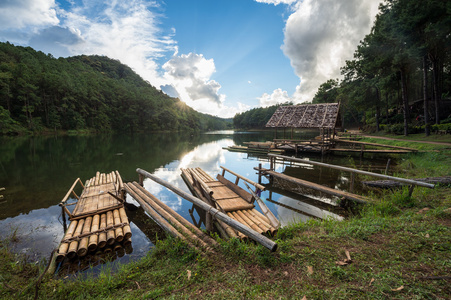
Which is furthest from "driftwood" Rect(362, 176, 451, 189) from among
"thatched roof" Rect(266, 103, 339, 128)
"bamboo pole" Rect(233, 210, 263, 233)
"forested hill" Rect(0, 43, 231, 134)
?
"forested hill" Rect(0, 43, 231, 134)

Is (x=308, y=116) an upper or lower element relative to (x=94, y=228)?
upper

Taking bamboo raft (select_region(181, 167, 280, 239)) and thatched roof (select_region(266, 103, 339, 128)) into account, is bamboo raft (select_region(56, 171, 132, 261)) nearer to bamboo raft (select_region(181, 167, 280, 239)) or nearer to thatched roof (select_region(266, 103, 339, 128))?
bamboo raft (select_region(181, 167, 280, 239))

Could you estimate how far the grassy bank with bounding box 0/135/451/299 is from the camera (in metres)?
2.55

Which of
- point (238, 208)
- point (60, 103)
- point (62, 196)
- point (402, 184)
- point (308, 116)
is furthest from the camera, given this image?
point (60, 103)

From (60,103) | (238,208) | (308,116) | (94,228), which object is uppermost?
(60,103)

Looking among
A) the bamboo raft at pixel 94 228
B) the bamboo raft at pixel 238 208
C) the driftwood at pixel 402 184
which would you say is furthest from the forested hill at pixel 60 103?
the driftwood at pixel 402 184

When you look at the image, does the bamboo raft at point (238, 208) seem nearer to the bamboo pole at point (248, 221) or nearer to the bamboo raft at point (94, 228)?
the bamboo pole at point (248, 221)

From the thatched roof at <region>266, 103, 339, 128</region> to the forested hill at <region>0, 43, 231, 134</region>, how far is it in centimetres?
4526

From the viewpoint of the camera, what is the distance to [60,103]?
50.6 meters

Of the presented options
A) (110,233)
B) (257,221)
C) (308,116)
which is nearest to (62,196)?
(110,233)

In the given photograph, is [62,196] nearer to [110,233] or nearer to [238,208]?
[110,233]

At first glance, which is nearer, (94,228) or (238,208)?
(94,228)

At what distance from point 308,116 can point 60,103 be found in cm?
6133

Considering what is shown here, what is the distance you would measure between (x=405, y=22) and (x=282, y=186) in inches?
729
